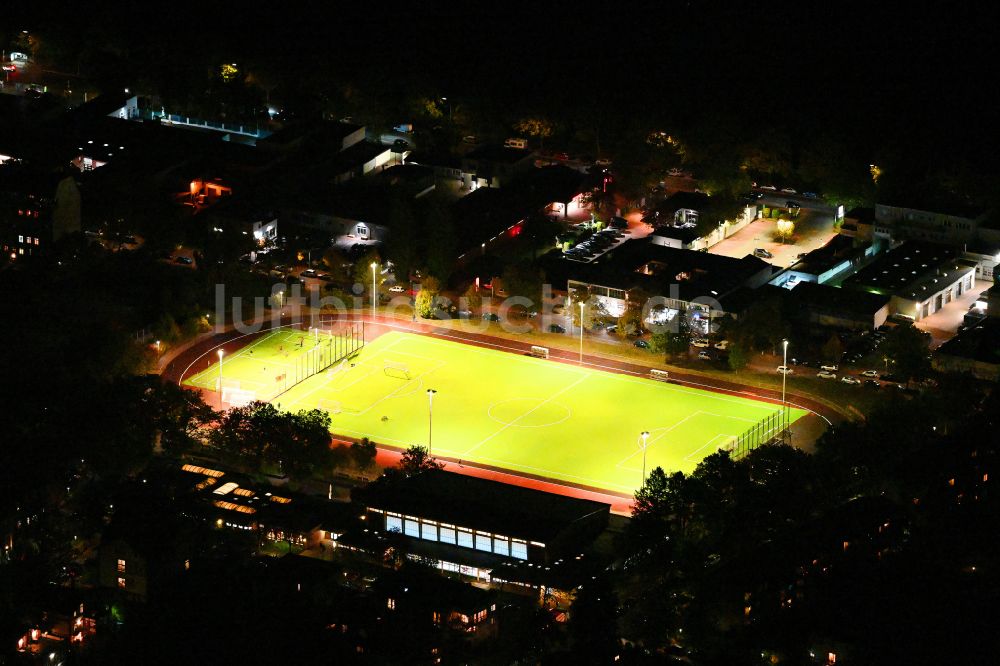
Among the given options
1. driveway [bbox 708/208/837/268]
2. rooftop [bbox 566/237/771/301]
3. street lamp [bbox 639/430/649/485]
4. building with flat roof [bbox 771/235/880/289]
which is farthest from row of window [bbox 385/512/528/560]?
driveway [bbox 708/208/837/268]

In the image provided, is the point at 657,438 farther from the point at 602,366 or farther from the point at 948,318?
the point at 948,318

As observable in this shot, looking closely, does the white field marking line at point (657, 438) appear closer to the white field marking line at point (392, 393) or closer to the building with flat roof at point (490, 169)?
the white field marking line at point (392, 393)

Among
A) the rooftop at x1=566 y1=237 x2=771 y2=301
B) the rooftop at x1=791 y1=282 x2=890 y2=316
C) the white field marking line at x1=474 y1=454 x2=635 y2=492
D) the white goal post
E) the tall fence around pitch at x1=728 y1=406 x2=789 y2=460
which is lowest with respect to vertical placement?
the white field marking line at x1=474 y1=454 x2=635 y2=492

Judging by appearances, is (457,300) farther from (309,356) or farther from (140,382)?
(140,382)

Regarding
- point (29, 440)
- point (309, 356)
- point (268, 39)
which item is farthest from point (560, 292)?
point (268, 39)

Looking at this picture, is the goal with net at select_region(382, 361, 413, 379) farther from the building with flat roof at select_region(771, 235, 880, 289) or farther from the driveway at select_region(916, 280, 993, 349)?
the driveway at select_region(916, 280, 993, 349)

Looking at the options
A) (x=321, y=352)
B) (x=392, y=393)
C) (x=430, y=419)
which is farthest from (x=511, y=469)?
(x=321, y=352)

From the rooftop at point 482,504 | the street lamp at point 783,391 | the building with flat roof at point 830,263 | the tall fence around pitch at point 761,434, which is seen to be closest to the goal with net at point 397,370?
the rooftop at point 482,504
